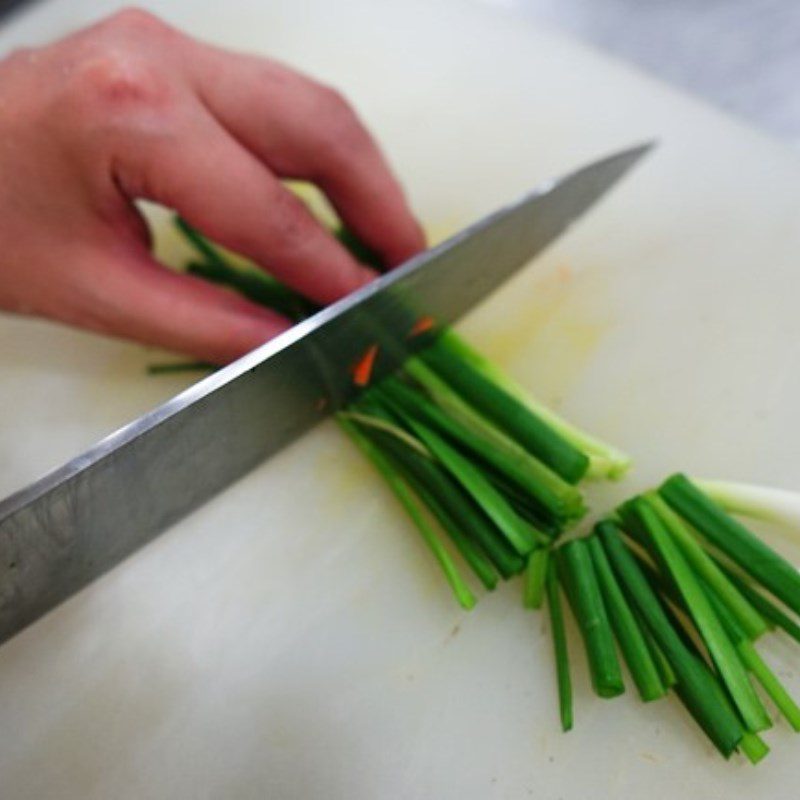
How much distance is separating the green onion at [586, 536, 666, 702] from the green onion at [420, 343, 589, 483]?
5.2 inches

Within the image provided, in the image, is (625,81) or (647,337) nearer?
(647,337)

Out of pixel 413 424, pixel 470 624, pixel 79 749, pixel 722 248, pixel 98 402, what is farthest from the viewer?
pixel 722 248

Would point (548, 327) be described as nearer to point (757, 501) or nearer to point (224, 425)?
point (757, 501)

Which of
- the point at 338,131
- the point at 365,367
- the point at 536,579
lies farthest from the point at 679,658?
the point at 338,131

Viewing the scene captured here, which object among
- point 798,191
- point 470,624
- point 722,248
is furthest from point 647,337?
point 470,624

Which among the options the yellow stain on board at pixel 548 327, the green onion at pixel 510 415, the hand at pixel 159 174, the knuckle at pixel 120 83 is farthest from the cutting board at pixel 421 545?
the knuckle at pixel 120 83

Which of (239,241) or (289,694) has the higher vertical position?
(239,241)

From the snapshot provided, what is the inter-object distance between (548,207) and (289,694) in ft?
3.32

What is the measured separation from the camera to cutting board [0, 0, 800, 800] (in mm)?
1147

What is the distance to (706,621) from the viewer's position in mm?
1140

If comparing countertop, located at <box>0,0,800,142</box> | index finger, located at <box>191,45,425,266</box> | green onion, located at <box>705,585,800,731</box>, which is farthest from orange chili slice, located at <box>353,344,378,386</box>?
countertop, located at <box>0,0,800,142</box>

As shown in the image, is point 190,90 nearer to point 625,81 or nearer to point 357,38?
point 357,38

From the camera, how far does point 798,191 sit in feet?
5.56

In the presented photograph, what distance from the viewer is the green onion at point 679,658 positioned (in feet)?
3.54
